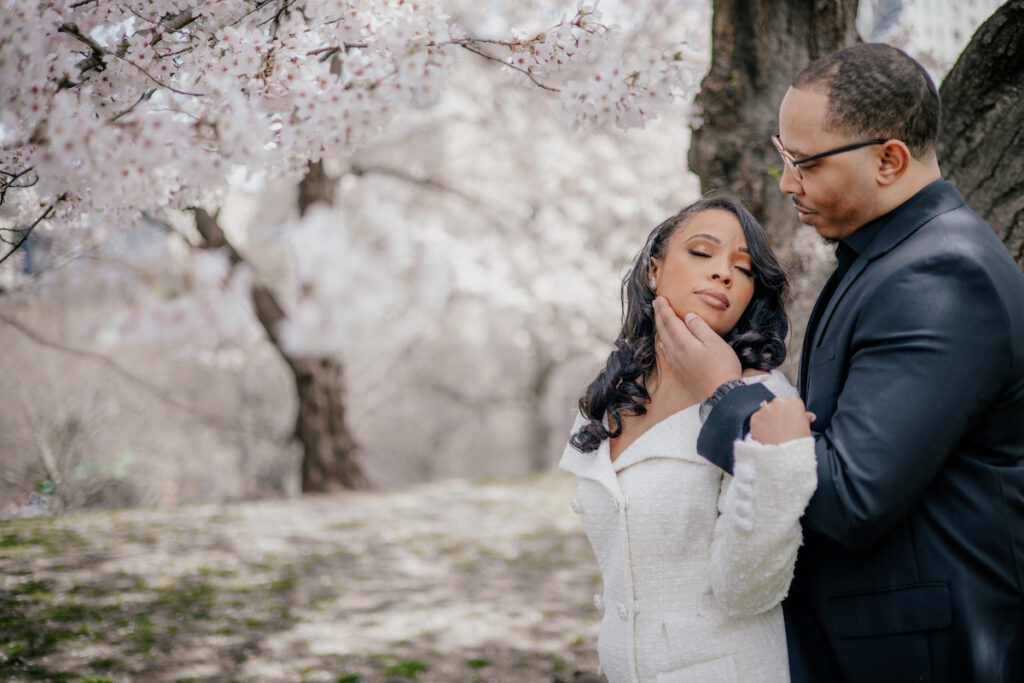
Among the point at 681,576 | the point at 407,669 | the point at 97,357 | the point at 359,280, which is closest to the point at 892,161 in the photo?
the point at 681,576

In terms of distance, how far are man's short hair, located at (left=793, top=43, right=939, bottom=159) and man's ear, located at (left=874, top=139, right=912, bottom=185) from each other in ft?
0.07

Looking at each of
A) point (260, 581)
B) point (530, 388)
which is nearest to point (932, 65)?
point (260, 581)

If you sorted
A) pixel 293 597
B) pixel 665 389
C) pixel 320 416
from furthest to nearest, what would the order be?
Result: pixel 320 416
pixel 293 597
pixel 665 389

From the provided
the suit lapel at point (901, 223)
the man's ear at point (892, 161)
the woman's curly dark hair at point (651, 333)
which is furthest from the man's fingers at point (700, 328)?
the man's ear at point (892, 161)

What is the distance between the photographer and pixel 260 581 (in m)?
4.12

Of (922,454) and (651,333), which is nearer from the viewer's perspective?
(922,454)

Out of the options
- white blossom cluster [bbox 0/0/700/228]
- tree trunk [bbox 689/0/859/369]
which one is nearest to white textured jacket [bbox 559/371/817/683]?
white blossom cluster [bbox 0/0/700/228]

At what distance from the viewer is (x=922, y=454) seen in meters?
1.28

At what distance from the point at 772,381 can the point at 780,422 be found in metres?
0.32

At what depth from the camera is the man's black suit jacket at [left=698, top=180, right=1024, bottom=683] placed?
4.20 feet

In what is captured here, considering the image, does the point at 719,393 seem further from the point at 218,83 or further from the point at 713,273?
the point at 218,83

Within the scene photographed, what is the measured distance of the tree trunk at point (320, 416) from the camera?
6.93 m

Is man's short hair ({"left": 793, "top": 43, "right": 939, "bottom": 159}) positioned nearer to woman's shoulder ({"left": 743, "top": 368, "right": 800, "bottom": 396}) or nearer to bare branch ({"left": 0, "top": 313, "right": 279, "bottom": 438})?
woman's shoulder ({"left": 743, "top": 368, "right": 800, "bottom": 396})

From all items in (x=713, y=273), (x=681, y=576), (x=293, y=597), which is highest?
(x=713, y=273)
